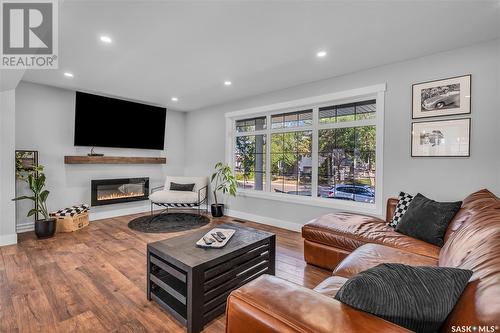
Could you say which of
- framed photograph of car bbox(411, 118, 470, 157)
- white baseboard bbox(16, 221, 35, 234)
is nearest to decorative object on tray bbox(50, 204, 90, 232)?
white baseboard bbox(16, 221, 35, 234)

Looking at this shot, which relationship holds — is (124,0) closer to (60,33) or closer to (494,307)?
(60,33)

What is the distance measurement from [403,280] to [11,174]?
4.78 meters

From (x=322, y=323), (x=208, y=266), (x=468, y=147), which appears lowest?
(x=208, y=266)

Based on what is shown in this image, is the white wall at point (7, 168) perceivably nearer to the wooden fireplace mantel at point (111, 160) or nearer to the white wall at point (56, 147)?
the white wall at point (56, 147)

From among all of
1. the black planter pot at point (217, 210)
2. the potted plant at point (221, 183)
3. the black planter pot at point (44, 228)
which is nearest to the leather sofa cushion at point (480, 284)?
the potted plant at point (221, 183)

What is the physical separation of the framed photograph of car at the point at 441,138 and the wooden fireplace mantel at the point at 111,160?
4989 mm

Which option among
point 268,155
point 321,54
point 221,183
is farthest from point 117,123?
point 321,54

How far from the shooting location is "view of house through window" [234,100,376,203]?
3533mm

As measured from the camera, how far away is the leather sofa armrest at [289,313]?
795mm

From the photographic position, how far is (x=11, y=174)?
3.46 meters

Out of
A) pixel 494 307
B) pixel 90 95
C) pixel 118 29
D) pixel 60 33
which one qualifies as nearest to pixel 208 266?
pixel 494 307

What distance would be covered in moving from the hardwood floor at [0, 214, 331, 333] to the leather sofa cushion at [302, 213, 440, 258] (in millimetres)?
385

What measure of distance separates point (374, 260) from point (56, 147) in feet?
17.1

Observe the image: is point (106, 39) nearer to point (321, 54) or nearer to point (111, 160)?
point (321, 54)
